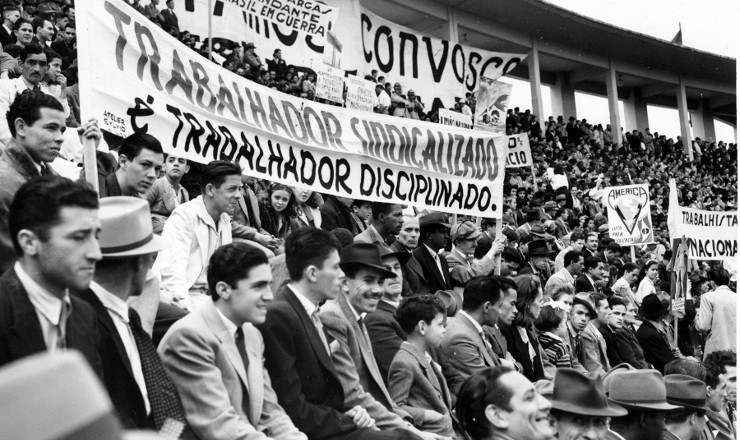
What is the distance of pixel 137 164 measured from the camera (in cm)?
502

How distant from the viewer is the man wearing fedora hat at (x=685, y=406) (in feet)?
19.2

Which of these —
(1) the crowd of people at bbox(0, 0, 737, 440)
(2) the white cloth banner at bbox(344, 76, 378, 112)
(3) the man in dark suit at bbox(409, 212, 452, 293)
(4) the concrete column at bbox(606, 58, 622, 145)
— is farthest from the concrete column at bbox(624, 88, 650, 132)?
(3) the man in dark suit at bbox(409, 212, 452, 293)

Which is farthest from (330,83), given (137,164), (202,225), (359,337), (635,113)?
(635,113)

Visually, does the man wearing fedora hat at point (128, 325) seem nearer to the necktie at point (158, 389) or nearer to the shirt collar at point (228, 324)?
the necktie at point (158, 389)

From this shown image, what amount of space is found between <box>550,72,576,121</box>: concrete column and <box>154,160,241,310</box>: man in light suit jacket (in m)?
31.7

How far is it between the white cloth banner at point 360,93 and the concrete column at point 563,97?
2643 cm

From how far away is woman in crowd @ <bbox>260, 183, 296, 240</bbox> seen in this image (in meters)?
7.92

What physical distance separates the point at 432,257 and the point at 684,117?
106ft

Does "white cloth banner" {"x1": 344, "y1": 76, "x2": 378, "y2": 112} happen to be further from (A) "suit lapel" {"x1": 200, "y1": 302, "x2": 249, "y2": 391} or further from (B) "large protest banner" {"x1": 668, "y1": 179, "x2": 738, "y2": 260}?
(A) "suit lapel" {"x1": 200, "y1": 302, "x2": 249, "y2": 391}

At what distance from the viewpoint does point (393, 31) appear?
355 inches

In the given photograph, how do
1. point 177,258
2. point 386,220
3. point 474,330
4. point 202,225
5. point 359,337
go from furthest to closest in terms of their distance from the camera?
1. point 386,220
2. point 474,330
3. point 202,225
4. point 177,258
5. point 359,337

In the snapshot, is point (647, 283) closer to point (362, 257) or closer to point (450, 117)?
point (450, 117)

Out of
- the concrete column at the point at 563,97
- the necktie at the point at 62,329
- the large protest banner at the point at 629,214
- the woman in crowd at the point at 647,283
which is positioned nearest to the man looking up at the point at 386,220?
the necktie at the point at 62,329

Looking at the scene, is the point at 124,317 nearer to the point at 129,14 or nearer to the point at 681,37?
the point at 129,14
